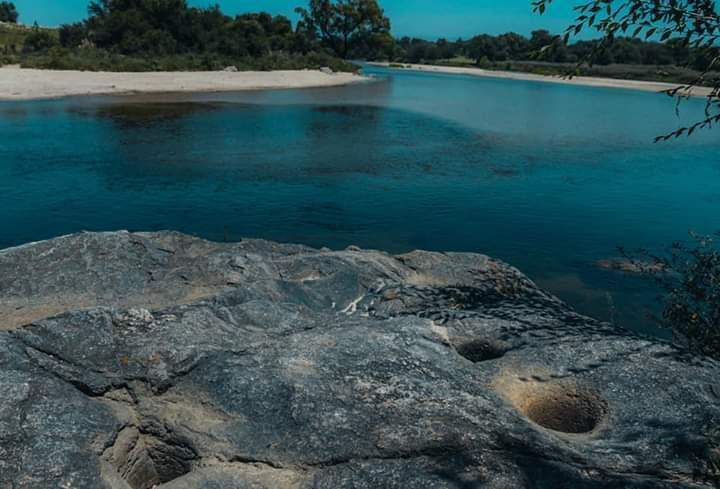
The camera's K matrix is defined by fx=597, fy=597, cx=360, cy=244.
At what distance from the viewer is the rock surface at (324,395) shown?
20.6 ft

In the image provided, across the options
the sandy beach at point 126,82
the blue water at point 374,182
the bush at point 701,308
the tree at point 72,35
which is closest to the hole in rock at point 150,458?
the bush at point 701,308

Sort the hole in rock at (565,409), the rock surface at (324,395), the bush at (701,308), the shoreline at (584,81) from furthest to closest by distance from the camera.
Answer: the shoreline at (584,81) → the bush at (701,308) → the hole in rock at (565,409) → the rock surface at (324,395)

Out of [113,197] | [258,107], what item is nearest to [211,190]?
[113,197]

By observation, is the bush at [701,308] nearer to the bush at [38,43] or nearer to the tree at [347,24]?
the bush at [38,43]

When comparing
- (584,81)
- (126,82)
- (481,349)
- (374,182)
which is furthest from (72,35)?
(481,349)

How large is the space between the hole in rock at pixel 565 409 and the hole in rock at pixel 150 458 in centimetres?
443

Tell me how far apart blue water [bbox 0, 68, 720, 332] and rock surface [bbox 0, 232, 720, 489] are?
6624 millimetres

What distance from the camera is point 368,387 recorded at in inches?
294

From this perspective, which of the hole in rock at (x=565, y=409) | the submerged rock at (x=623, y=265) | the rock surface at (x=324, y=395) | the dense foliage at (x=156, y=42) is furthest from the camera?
the dense foliage at (x=156, y=42)

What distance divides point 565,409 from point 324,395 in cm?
342

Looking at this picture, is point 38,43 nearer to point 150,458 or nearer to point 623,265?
point 623,265

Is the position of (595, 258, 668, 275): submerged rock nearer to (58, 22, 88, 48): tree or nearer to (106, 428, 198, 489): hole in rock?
(106, 428, 198, 489): hole in rock

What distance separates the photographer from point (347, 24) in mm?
140500

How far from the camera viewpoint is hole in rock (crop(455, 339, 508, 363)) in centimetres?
941
